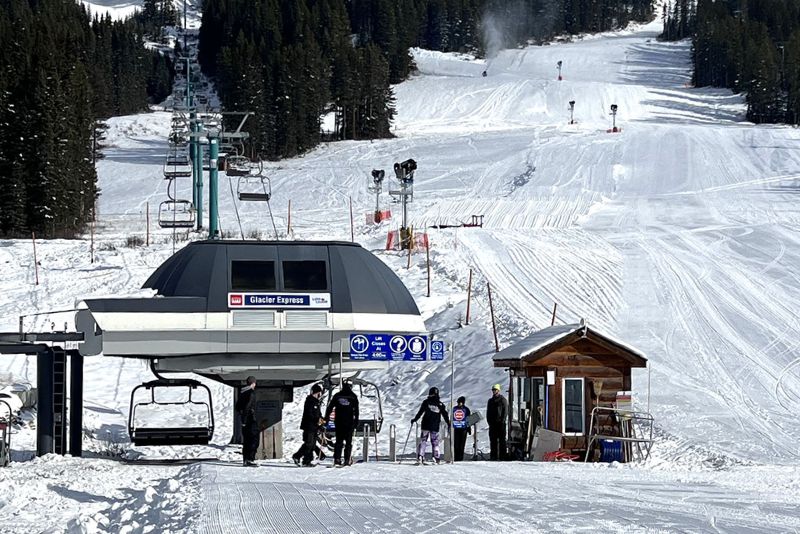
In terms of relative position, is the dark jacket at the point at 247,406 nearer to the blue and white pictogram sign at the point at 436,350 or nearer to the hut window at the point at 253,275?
the hut window at the point at 253,275

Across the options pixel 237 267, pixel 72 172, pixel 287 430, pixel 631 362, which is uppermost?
pixel 72 172

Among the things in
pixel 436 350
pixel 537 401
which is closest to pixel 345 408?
pixel 436 350

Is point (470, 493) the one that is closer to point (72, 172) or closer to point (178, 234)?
point (178, 234)


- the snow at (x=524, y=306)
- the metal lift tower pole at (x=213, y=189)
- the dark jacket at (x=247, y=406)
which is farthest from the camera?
the metal lift tower pole at (x=213, y=189)

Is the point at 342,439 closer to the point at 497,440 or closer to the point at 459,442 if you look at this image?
the point at 459,442

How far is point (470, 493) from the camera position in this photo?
11703 mm

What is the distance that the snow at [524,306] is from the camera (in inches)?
435

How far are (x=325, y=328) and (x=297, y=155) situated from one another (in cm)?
6459

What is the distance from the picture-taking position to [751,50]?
100m

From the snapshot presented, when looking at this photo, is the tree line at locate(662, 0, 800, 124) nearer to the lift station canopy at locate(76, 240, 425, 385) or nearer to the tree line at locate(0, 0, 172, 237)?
the tree line at locate(0, 0, 172, 237)

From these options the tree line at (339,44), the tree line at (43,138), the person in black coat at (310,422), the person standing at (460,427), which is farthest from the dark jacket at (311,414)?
the tree line at (339,44)

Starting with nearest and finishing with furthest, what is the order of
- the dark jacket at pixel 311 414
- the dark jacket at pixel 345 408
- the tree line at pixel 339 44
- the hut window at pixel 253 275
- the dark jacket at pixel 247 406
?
1. the dark jacket at pixel 311 414
2. the dark jacket at pixel 345 408
3. the dark jacket at pixel 247 406
4. the hut window at pixel 253 275
5. the tree line at pixel 339 44

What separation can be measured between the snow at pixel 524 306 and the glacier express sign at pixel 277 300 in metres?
2.29

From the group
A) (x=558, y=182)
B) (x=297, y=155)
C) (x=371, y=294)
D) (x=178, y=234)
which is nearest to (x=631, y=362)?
(x=371, y=294)
